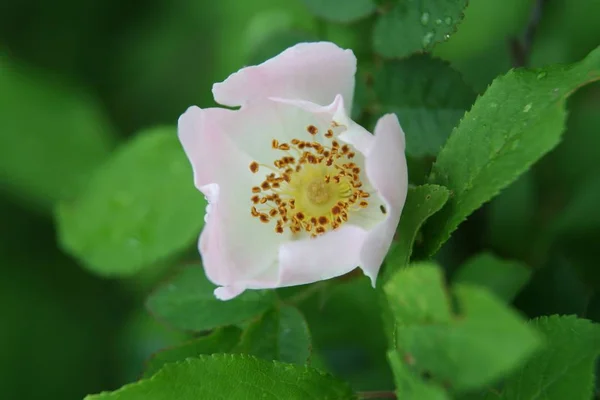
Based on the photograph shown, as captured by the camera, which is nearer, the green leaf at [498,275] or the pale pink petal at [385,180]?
the pale pink petal at [385,180]

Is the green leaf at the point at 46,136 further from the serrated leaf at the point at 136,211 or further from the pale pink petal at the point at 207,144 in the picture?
the pale pink petal at the point at 207,144

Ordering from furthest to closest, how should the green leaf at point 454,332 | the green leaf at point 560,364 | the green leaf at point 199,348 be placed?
the green leaf at point 199,348, the green leaf at point 560,364, the green leaf at point 454,332

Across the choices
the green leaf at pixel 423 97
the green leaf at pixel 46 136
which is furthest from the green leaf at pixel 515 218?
the green leaf at pixel 46 136

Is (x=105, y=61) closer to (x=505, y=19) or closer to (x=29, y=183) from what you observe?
(x=29, y=183)

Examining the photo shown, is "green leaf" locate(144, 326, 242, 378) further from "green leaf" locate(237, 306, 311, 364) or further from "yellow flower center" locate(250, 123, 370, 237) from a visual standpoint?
"yellow flower center" locate(250, 123, 370, 237)

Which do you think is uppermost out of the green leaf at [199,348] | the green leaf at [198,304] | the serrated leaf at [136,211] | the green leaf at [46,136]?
the green leaf at [198,304]

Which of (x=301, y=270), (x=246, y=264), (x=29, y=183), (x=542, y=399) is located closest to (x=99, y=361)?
(x=29, y=183)

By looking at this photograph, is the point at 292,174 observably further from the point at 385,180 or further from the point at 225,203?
the point at 385,180
